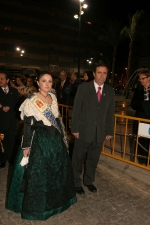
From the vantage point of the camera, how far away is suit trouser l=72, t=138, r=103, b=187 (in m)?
3.23

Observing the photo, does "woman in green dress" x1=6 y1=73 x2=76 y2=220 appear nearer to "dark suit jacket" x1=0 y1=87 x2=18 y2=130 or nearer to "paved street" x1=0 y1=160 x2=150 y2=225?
"paved street" x1=0 y1=160 x2=150 y2=225

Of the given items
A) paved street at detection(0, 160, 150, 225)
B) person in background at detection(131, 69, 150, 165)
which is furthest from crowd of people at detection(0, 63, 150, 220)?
person in background at detection(131, 69, 150, 165)

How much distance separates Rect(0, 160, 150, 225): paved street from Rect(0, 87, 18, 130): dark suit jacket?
1.07 metres

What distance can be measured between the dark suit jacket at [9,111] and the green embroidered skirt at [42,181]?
1632 mm

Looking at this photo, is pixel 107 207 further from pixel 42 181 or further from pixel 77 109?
pixel 77 109

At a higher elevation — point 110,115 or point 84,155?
point 110,115

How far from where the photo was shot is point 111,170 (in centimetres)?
416

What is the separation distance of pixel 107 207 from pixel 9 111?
2.73 metres

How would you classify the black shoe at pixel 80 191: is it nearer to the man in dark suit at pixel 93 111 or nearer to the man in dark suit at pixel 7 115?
the man in dark suit at pixel 93 111

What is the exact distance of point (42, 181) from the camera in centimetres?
249

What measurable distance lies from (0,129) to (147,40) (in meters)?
34.1

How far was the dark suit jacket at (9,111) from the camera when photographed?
4.06m

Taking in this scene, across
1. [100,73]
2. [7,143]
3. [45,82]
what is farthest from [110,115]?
[7,143]

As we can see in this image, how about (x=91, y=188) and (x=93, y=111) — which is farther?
(x=91, y=188)
